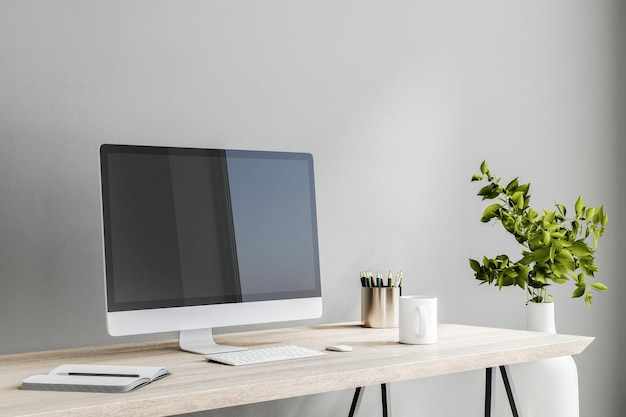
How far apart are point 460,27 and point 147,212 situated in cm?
152

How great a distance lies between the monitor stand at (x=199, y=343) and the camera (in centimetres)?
170

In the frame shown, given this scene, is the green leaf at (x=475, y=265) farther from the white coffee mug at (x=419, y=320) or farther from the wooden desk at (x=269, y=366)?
the white coffee mug at (x=419, y=320)

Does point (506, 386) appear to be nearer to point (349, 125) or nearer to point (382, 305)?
point (382, 305)

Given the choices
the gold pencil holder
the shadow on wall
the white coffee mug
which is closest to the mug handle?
the white coffee mug

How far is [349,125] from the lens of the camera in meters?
2.39

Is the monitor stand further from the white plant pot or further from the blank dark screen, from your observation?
the white plant pot

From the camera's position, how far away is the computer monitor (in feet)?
5.25

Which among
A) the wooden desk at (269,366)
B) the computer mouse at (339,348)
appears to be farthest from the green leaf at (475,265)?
the computer mouse at (339,348)

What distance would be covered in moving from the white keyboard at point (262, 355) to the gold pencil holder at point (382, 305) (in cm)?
44

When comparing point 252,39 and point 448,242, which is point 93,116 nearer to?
point 252,39

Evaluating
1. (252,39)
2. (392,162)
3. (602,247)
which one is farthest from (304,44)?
(602,247)

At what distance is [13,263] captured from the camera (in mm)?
1770

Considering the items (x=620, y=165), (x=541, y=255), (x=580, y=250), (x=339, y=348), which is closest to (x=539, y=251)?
(x=541, y=255)

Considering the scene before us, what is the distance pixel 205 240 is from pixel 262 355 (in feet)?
0.98
